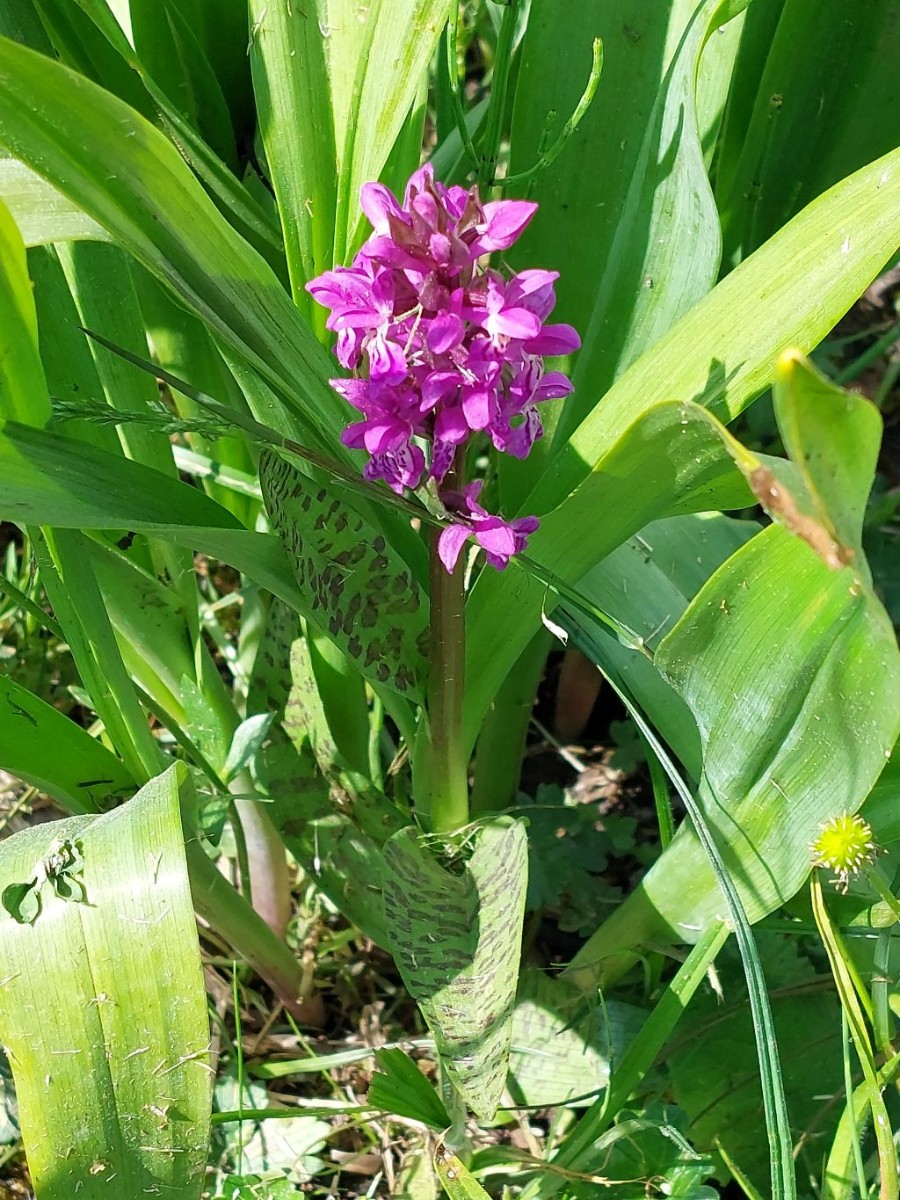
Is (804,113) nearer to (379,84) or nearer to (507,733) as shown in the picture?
(379,84)

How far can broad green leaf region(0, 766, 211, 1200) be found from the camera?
1.94 feet

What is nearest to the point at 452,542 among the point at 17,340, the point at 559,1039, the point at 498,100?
the point at 17,340

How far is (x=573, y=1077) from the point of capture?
36.9 inches

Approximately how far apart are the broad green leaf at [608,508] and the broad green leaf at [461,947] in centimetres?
10

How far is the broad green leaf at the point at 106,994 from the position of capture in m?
0.59

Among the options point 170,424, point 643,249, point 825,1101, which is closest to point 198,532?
point 170,424

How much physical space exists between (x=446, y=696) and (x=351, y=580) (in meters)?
0.10

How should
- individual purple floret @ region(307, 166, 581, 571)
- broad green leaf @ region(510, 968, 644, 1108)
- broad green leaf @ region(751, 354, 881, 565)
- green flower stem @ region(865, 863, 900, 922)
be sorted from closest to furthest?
broad green leaf @ region(751, 354, 881, 565) < individual purple floret @ region(307, 166, 581, 571) < green flower stem @ region(865, 863, 900, 922) < broad green leaf @ region(510, 968, 644, 1108)

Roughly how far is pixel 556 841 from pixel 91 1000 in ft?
1.87

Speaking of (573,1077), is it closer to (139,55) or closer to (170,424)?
(170,424)

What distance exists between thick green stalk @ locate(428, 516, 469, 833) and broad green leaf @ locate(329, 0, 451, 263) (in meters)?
0.25

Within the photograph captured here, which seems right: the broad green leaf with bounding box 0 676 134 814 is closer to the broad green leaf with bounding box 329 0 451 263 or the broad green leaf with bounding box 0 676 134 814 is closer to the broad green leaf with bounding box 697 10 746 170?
the broad green leaf with bounding box 329 0 451 263

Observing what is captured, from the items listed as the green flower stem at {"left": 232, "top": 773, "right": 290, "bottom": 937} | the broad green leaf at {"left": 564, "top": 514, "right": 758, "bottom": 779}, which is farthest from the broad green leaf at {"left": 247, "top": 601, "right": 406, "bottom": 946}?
the broad green leaf at {"left": 564, "top": 514, "right": 758, "bottom": 779}

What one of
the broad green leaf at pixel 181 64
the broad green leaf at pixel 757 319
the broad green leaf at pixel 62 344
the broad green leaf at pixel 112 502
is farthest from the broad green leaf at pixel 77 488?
the broad green leaf at pixel 181 64
